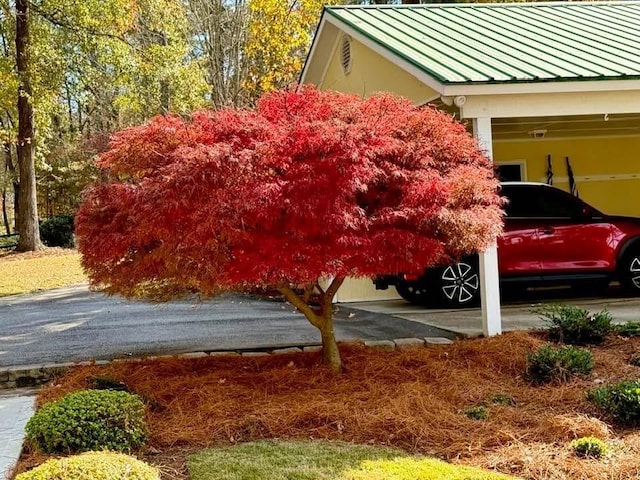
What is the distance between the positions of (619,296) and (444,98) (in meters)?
5.48

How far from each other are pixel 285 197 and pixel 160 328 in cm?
532

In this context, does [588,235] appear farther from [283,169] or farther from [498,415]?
[283,169]

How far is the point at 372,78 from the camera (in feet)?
34.4

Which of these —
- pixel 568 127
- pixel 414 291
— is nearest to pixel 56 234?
pixel 414 291

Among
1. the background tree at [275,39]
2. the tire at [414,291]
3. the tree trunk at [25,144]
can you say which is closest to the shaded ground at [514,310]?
the tire at [414,291]

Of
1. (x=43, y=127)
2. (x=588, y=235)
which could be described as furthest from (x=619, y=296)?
(x=43, y=127)

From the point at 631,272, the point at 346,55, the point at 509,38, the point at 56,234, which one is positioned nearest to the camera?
the point at 509,38

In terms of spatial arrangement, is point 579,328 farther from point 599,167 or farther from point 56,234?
point 56,234

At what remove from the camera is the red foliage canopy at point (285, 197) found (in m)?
4.81

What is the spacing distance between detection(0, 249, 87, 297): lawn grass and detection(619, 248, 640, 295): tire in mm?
10347

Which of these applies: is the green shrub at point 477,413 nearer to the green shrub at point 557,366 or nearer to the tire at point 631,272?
the green shrub at point 557,366

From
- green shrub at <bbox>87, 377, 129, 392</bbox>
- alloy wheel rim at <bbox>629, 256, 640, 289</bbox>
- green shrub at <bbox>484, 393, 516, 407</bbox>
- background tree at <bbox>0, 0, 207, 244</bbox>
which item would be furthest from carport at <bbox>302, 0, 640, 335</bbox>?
background tree at <bbox>0, 0, 207, 244</bbox>

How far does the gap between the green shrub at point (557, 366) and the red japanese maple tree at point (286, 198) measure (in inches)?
45.6

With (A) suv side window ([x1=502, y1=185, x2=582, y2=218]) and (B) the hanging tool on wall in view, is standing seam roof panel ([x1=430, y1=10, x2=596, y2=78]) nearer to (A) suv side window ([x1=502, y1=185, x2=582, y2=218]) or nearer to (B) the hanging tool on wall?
(A) suv side window ([x1=502, y1=185, x2=582, y2=218])
